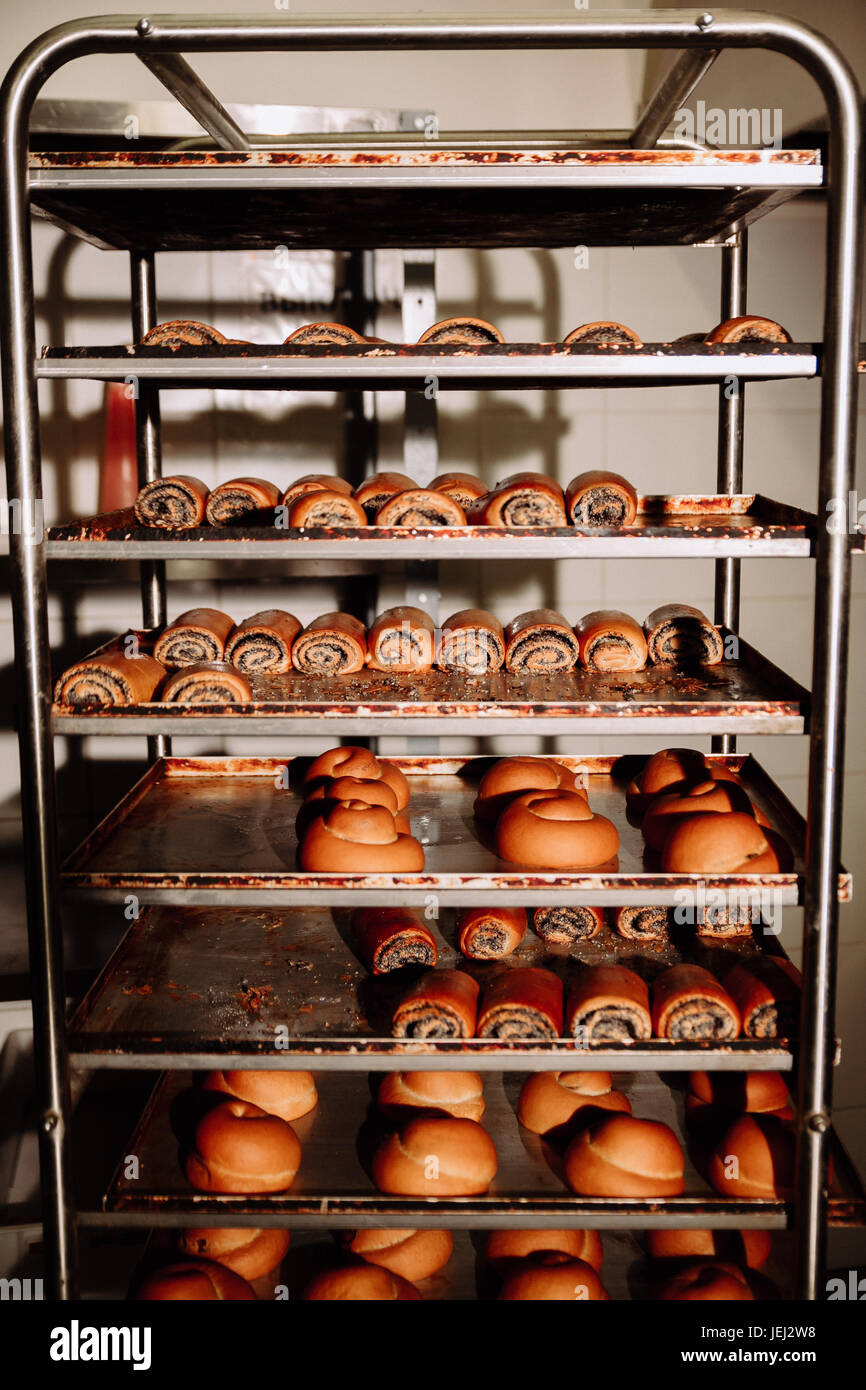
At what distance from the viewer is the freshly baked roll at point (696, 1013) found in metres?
1.73

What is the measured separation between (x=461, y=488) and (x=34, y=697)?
0.88 meters

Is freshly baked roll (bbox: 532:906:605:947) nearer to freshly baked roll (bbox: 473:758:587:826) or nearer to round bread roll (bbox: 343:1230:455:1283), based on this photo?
freshly baked roll (bbox: 473:758:587:826)

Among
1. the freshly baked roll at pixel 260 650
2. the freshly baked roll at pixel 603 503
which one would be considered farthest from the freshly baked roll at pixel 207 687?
the freshly baked roll at pixel 603 503

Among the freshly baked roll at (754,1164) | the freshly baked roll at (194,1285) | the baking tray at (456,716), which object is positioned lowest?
the freshly baked roll at (194,1285)

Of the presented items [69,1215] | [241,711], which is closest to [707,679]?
[241,711]

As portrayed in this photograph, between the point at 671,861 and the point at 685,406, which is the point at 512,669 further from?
the point at 685,406

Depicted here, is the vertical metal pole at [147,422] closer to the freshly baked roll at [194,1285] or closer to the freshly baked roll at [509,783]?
the freshly baked roll at [509,783]

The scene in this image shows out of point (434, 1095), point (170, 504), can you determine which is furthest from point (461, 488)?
point (434, 1095)

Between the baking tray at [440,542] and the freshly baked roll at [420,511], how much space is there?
A: 0.15 metres

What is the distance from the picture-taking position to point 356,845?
5.73 feet

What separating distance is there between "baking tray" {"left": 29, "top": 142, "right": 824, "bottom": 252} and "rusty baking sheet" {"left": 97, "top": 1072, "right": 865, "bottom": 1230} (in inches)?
61.1

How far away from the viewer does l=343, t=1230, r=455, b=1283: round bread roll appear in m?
1.83
